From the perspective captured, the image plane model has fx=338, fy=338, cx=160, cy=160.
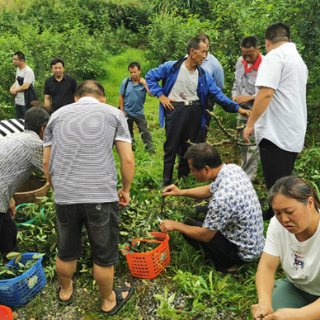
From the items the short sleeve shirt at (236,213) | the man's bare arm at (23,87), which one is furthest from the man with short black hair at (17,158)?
the man's bare arm at (23,87)

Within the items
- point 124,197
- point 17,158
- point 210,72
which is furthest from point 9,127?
point 210,72

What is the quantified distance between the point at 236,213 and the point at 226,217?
94mm

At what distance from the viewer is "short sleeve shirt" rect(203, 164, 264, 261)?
8.95 feet

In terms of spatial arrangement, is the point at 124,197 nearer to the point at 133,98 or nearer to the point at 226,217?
the point at 226,217

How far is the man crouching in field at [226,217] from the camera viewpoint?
2742 mm

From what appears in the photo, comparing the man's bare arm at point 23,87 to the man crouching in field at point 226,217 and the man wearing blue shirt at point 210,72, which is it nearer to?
the man wearing blue shirt at point 210,72

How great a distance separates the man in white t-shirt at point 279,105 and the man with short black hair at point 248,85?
102 cm

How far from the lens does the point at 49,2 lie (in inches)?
709

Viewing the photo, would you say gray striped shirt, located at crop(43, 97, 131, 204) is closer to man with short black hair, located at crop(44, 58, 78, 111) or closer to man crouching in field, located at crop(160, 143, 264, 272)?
man crouching in field, located at crop(160, 143, 264, 272)

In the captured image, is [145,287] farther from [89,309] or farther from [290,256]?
[290,256]

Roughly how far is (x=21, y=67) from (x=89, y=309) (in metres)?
5.59

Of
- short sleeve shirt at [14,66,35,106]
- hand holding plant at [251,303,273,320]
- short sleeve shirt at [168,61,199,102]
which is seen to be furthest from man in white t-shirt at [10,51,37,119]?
hand holding plant at [251,303,273,320]

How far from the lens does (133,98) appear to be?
19.3 ft

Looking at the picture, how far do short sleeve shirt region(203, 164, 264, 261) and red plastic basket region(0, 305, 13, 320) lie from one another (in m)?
1.62
